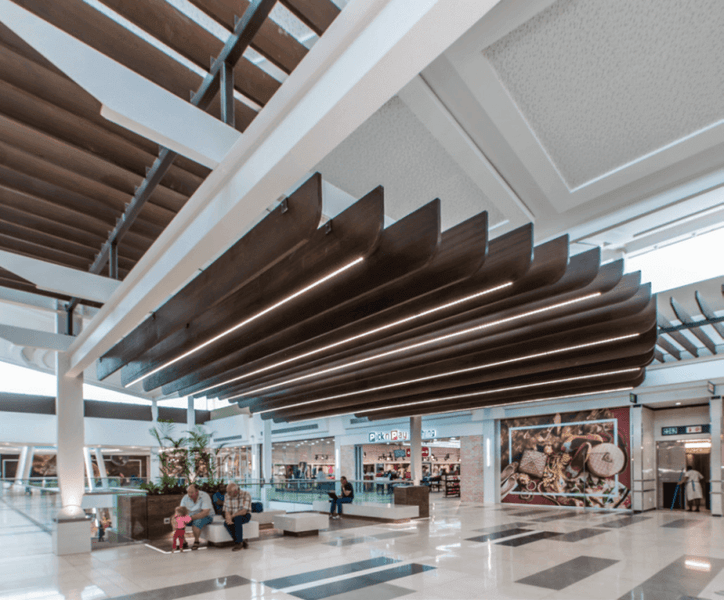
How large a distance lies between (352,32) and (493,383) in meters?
10.4

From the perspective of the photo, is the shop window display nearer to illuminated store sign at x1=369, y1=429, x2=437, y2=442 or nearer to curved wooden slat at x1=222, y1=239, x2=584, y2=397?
illuminated store sign at x1=369, y1=429, x2=437, y2=442

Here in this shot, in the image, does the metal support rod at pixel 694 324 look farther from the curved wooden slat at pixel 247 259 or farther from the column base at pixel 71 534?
the column base at pixel 71 534

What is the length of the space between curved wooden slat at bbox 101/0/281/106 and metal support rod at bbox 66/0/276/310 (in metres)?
0.10

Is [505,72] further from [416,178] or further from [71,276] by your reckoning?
[71,276]

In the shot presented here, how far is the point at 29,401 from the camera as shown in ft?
82.9

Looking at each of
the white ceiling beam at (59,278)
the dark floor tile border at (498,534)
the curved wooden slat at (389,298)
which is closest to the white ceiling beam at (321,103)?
the curved wooden slat at (389,298)

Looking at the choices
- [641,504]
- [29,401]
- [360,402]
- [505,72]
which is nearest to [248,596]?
[505,72]

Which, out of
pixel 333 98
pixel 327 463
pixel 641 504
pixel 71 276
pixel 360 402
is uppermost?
pixel 333 98

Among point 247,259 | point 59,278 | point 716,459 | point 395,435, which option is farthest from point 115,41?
point 395,435

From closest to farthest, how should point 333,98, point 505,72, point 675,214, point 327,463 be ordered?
point 333,98, point 505,72, point 675,214, point 327,463

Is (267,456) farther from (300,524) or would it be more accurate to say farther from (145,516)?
(300,524)

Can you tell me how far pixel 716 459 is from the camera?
582 inches

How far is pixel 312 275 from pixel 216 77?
2.18 metres

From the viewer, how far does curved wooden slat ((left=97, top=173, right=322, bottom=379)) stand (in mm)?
4328
